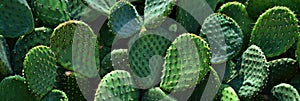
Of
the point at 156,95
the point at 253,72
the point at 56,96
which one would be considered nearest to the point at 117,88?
the point at 156,95

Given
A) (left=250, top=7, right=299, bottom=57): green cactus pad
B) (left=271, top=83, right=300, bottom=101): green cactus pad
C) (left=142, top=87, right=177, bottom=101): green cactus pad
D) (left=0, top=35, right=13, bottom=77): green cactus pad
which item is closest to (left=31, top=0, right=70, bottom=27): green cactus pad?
(left=0, top=35, right=13, bottom=77): green cactus pad

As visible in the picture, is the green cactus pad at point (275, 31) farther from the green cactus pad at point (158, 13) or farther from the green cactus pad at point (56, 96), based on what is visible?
the green cactus pad at point (56, 96)

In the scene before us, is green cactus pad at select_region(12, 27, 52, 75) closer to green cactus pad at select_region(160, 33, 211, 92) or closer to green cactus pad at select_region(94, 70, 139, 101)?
green cactus pad at select_region(94, 70, 139, 101)

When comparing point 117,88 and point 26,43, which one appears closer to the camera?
point 117,88

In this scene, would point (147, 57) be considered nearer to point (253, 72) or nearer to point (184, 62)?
point (184, 62)

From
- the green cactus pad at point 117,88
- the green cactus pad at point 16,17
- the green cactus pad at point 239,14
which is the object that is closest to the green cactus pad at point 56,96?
the green cactus pad at point 117,88

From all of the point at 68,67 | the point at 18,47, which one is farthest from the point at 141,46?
the point at 18,47
